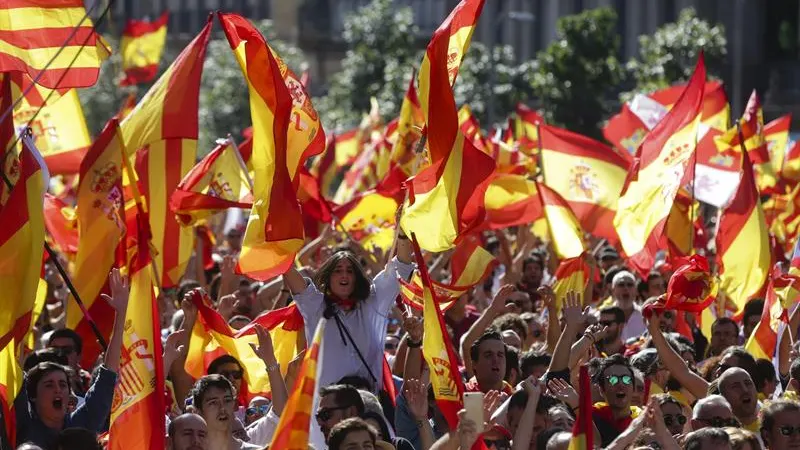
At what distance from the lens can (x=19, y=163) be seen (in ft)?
33.4

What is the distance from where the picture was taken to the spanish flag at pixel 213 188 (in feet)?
42.8

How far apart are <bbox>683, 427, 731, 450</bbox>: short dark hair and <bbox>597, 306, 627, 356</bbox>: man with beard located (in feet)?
11.9

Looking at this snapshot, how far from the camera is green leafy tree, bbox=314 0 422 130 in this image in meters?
41.4

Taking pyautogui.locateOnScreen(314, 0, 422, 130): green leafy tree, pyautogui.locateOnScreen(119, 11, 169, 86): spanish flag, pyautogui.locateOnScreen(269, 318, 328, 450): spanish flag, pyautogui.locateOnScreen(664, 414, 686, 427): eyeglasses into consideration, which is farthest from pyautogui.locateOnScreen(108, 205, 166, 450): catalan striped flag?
pyautogui.locateOnScreen(314, 0, 422, 130): green leafy tree

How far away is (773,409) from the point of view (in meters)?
8.38

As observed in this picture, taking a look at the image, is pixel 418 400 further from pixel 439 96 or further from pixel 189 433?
pixel 439 96

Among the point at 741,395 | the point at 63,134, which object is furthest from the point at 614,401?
the point at 63,134

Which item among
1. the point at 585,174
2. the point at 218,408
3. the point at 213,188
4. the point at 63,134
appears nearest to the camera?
the point at 218,408

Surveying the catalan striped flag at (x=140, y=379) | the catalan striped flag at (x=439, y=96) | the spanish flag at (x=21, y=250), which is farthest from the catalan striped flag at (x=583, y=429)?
the catalan striped flag at (x=439, y=96)

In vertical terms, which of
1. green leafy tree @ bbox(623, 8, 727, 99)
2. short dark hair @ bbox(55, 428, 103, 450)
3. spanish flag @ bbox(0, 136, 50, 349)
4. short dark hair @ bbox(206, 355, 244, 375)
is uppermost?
spanish flag @ bbox(0, 136, 50, 349)

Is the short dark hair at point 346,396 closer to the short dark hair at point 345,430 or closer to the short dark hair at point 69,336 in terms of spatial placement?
the short dark hair at point 345,430

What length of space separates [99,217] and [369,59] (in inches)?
1182

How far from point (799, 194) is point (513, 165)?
272cm

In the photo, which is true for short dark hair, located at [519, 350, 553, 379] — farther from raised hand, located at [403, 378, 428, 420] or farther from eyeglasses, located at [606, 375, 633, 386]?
raised hand, located at [403, 378, 428, 420]
